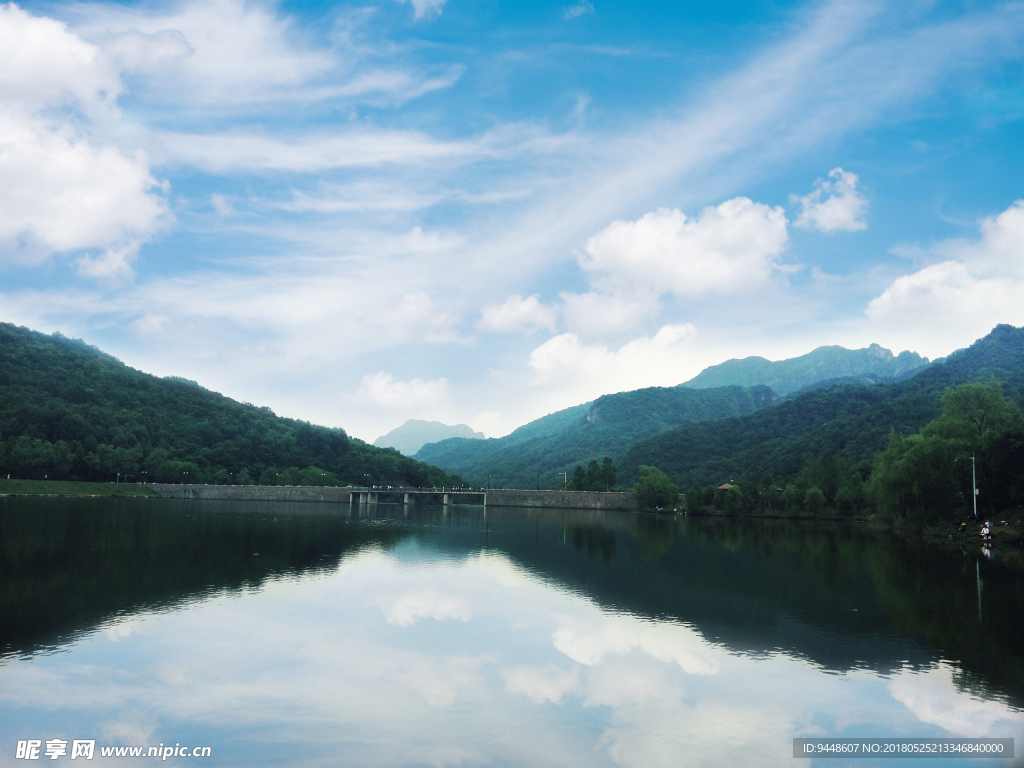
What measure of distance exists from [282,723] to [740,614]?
18.3 meters

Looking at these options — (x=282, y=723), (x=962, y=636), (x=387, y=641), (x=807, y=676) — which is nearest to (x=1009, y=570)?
(x=962, y=636)

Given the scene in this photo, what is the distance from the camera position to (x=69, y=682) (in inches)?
591

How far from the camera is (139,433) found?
134m

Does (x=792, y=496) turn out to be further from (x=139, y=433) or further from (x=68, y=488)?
(x=139, y=433)

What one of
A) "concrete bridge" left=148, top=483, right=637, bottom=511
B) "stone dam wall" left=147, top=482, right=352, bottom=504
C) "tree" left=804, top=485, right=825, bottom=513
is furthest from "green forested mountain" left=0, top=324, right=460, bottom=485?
"tree" left=804, top=485, right=825, bottom=513

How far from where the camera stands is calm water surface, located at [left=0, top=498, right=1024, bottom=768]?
12977mm

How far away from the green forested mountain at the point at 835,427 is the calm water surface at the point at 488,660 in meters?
106

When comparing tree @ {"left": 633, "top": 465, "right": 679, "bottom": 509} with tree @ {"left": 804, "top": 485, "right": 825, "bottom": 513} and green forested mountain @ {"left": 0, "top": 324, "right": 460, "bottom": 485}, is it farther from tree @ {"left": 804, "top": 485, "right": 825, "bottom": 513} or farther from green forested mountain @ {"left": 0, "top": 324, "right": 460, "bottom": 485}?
green forested mountain @ {"left": 0, "top": 324, "right": 460, "bottom": 485}

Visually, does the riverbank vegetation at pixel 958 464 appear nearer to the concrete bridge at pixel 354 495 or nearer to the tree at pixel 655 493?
the tree at pixel 655 493

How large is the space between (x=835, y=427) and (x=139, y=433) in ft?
480

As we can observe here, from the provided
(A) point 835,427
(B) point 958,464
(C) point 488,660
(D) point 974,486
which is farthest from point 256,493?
(C) point 488,660

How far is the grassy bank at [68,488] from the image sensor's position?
100 m

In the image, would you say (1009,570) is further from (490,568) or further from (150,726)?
(150,726)

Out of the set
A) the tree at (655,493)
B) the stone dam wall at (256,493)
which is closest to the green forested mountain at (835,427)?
the tree at (655,493)
